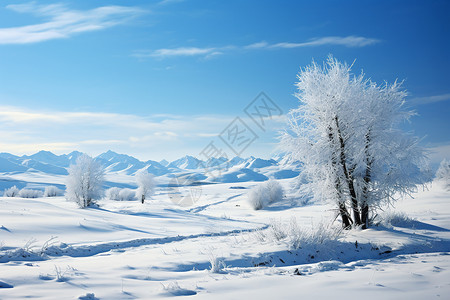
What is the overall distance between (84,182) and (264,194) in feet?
115

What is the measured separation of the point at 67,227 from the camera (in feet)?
60.1

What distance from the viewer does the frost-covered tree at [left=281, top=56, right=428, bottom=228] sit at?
1484 cm

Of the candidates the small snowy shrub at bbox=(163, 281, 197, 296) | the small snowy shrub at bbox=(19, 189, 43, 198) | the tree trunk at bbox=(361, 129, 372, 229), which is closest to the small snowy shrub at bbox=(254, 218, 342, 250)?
the tree trunk at bbox=(361, 129, 372, 229)

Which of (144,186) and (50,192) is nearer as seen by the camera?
(144,186)

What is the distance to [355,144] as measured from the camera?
14.8m

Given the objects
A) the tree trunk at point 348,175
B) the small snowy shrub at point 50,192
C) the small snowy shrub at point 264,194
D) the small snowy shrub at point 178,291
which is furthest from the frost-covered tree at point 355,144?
the small snowy shrub at point 50,192

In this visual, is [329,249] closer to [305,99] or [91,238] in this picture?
[305,99]

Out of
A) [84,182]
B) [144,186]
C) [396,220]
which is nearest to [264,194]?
[144,186]

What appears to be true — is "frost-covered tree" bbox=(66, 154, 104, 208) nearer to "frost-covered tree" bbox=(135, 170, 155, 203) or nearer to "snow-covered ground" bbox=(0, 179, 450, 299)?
"frost-covered tree" bbox=(135, 170, 155, 203)

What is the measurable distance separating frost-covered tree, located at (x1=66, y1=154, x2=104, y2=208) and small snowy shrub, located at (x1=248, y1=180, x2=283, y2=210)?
98.0ft

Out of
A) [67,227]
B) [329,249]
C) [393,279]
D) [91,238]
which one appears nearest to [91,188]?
[67,227]

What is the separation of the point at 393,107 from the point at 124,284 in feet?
50.0

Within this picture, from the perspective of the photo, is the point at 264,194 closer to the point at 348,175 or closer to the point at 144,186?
the point at 144,186

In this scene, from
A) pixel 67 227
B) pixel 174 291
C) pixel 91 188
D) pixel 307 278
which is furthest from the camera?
pixel 91 188
